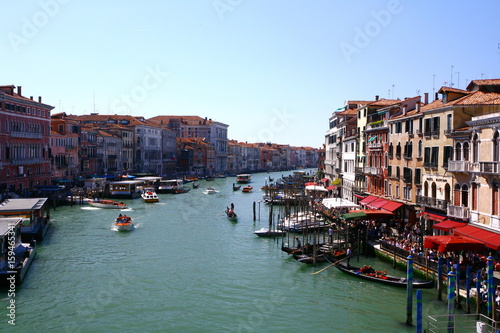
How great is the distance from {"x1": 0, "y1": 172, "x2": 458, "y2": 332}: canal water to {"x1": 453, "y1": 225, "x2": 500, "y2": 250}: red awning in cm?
227

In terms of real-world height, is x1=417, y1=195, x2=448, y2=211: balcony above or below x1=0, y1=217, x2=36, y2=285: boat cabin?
above

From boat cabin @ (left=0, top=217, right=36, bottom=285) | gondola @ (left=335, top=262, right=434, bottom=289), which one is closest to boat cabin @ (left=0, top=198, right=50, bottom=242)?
boat cabin @ (left=0, top=217, right=36, bottom=285)

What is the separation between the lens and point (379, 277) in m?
16.5

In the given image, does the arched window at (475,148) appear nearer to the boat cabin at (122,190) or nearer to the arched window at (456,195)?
the arched window at (456,195)

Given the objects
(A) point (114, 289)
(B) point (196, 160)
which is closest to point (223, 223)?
(A) point (114, 289)

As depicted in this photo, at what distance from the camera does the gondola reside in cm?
1541

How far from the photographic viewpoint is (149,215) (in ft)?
109

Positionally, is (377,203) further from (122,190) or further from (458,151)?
(122,190)

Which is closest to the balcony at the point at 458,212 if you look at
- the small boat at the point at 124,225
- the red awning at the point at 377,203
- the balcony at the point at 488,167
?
the balcony at the point at 488,167

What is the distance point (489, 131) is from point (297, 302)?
8538 mm

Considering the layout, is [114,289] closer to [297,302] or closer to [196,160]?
[297,302]

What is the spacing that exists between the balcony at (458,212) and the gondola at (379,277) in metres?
3.52

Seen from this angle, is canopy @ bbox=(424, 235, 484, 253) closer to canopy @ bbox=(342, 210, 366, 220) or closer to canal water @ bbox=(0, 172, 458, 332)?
canal water @ bbox=(0, 172, 458, 332)

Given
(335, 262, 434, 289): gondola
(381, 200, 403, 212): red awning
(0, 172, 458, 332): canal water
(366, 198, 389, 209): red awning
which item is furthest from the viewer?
(366, 198, 389, 209): red awning
